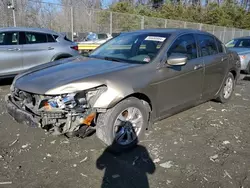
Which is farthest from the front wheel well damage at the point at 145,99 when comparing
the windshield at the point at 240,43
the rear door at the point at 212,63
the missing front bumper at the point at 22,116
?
Result: the windshield at the point at 240,43

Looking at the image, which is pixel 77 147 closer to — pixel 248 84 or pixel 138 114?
pixel 138 114

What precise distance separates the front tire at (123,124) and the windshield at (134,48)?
0.77 meters

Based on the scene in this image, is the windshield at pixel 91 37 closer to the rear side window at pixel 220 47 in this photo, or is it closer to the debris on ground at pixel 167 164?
the rear side window at pixel 220 47

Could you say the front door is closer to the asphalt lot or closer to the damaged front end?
the asphalt lot

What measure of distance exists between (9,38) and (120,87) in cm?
494

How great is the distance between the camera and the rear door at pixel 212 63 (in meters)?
4.66

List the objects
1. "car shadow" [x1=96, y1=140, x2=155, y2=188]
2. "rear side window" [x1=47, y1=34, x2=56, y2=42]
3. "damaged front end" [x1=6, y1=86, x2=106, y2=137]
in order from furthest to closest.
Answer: "rear side window" [x1=47, y1=34, x2=56, y2=42], "damaged front end" [x1=6, y1=86, x2=106, y2=137], "car shadow" [x1=96, y1=140, x2=155, y2=188]

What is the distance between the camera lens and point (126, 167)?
3076 mm

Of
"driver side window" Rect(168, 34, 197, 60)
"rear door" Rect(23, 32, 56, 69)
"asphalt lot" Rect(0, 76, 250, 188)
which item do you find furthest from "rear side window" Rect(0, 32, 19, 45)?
"driver side window" Rect(168, 34, 197, 60)

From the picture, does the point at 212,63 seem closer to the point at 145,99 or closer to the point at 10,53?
the point at 145,99

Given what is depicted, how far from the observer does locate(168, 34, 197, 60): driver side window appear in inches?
157

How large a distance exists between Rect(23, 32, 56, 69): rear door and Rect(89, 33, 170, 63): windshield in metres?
3.24

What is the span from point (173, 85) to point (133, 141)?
1108mm

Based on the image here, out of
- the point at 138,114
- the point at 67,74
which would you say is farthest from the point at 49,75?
the point at 138,114
